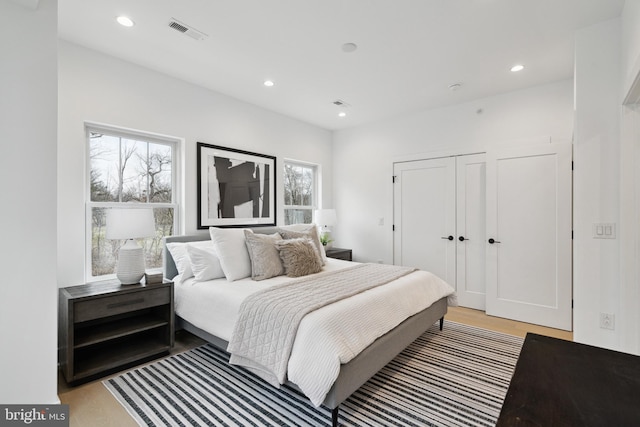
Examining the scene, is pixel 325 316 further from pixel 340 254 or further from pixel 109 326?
pixel 340 254

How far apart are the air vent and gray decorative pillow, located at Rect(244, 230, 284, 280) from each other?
1.79m

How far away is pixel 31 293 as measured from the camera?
1725 mm

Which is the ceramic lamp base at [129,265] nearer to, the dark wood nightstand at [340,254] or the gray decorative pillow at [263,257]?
the gray decorative pillow at [263,257]

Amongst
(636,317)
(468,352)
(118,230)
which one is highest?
(118,230)

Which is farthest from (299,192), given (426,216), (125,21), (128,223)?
(125,21)

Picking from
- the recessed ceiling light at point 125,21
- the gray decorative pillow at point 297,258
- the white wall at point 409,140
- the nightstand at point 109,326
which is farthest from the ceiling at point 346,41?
the nightstand at point 109,326

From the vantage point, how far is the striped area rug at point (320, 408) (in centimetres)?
185

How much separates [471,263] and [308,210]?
8.48ft

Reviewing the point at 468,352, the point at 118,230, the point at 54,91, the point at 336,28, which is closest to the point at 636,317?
the point at 468,352

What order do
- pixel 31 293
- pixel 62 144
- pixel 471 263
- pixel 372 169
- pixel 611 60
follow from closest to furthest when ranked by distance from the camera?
pixel 31 293 → pixel 611 60 → pixel 62 144 → pixel 471 263 → pixel 372 169

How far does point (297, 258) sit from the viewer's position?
3027 millimetres

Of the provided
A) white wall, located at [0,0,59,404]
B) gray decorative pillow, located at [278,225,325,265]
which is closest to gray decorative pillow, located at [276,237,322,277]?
gray decorative pillow, located at [278,225,325,265]

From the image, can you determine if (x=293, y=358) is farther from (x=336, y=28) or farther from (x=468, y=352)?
(x=336, y=28)

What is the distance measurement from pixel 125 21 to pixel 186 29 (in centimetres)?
44
